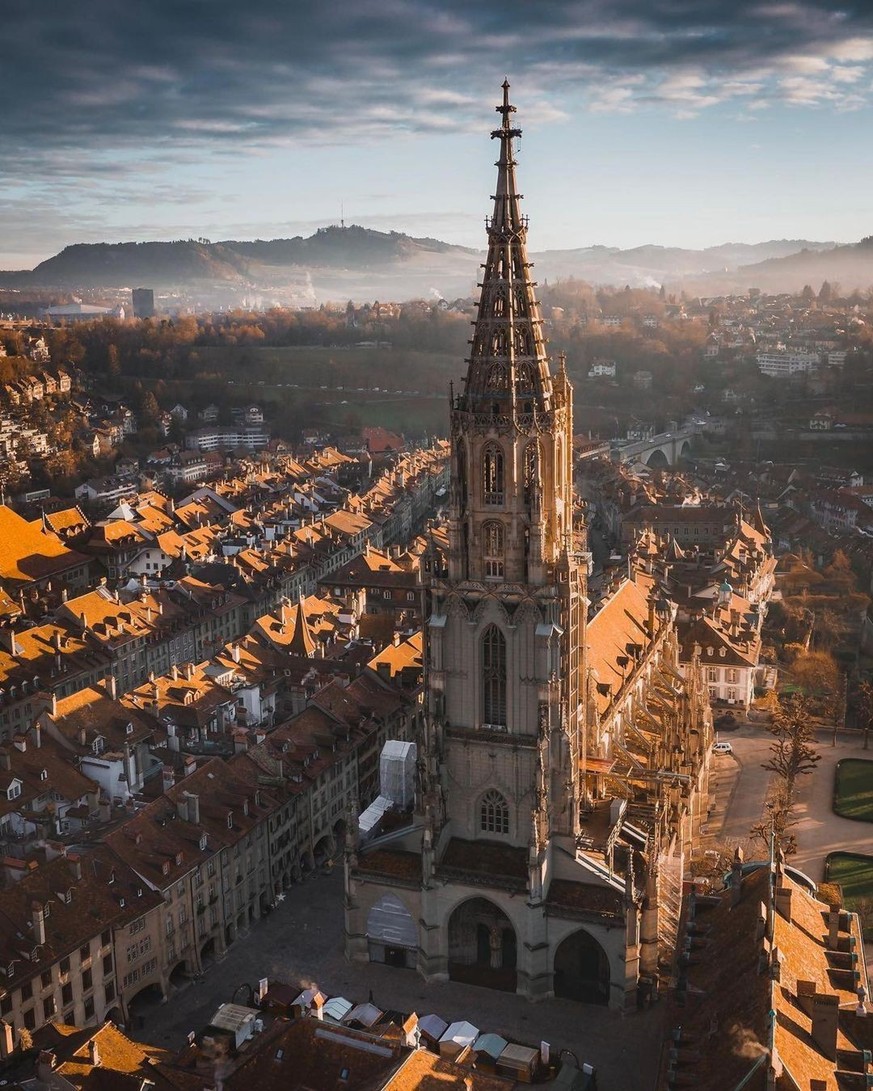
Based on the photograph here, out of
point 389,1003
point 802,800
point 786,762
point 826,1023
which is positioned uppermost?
point 826,1023

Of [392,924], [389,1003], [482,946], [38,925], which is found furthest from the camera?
[392,924]

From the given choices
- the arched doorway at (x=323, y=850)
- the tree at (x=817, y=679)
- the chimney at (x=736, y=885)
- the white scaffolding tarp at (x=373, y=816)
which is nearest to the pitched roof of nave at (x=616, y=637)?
the white scaffolding tarp at (x=373, y=816)

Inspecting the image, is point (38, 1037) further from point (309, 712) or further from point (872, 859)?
point (872, 859)

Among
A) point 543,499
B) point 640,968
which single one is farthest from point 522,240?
point 640,968

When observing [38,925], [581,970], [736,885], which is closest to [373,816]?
[581,970]

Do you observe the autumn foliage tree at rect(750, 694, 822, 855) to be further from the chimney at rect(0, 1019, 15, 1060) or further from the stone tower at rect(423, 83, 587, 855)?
the chimney at rect(0, 1019, 15, 1060)

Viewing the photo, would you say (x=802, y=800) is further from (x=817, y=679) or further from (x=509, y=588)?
(x=509, y=588)

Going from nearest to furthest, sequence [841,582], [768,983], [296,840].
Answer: [768,983]
[296,840]
[841,582]
